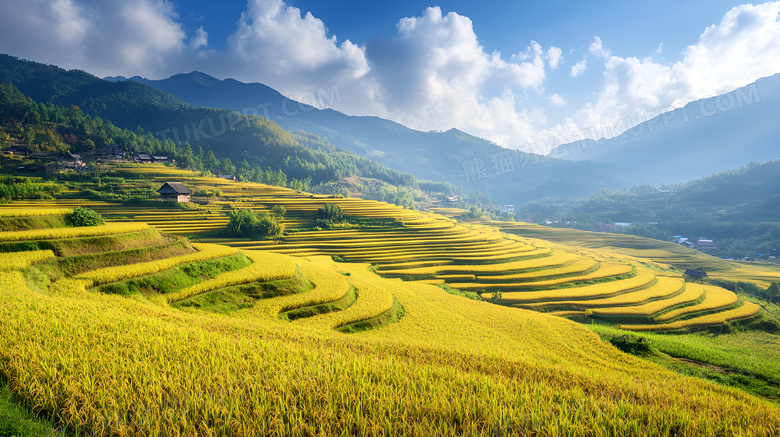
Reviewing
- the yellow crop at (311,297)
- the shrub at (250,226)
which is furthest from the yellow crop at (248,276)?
the shrub at (250,226)

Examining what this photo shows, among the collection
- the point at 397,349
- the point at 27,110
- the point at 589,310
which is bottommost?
the point at 589,310

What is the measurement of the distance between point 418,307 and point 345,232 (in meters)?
28.3

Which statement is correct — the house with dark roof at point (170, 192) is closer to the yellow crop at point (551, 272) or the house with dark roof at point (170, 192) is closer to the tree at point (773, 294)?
the yellow crop at point (551, 272)

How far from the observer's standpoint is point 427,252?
36625mm

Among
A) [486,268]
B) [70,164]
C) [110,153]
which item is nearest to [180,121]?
[110,153]

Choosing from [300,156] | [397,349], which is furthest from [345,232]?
[300,156]

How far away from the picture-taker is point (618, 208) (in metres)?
144

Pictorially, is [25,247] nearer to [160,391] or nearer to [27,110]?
[160,391]

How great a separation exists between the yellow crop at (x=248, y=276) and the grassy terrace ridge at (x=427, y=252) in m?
0.09

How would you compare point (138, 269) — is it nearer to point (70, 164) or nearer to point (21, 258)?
point (21, 258)

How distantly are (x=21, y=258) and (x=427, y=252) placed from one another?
3166cm

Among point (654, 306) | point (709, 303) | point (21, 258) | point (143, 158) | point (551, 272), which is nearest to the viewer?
point (21, 258)

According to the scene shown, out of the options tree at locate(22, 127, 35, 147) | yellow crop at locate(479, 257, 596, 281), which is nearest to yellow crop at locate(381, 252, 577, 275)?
yellow crop at locate(479, 257, 596, 281)

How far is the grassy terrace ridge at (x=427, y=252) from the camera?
2620 cm
